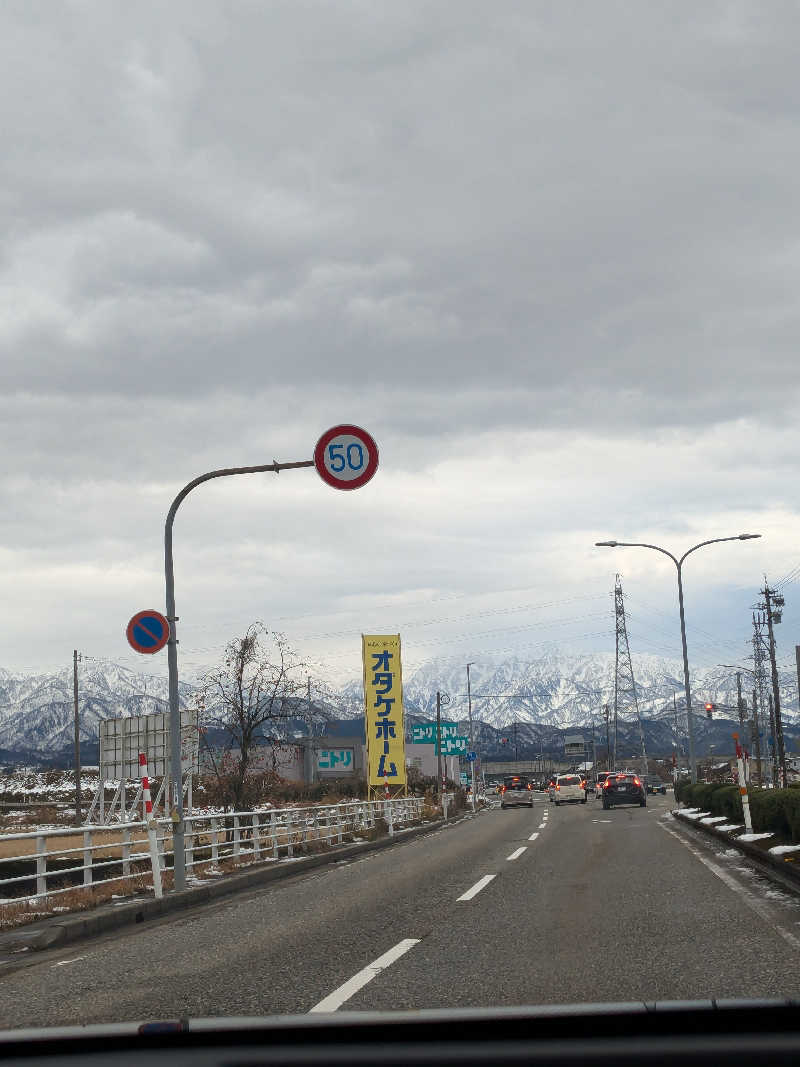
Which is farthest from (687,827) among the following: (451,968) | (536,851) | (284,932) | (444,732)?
(444,732)

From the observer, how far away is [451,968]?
309 inches

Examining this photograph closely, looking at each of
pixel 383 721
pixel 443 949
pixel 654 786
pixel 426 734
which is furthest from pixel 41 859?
pixel 654 786

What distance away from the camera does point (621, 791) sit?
47.7m

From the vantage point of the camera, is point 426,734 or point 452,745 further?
point 426,734

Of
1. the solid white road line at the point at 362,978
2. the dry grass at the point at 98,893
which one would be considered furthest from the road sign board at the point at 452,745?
the solid white road line at the point at 362,978

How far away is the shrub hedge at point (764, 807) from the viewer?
661 inches

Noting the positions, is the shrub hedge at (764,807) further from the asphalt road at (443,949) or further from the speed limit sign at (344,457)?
the speed limit sign at (344,457)

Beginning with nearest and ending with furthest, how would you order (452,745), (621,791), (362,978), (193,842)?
(362,978)
(193,842)
(621,791)
(452,745)

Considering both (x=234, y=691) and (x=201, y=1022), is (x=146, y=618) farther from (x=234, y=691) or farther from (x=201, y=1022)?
(x=234, y=691)

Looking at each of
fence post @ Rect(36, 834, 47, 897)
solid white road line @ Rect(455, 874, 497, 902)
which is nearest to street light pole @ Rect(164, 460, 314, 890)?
fence post @ Rect(36, 834, 47, 897)

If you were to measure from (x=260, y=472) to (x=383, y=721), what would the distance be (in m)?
22.7

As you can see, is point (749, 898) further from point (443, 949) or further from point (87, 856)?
point (87, 856)

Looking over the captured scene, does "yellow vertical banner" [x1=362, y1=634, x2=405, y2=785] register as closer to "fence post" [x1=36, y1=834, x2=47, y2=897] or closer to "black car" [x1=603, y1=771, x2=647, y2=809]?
"black car" [x1=603, y1=771, x2=647, y2=809]

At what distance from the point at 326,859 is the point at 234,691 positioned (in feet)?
44.8
